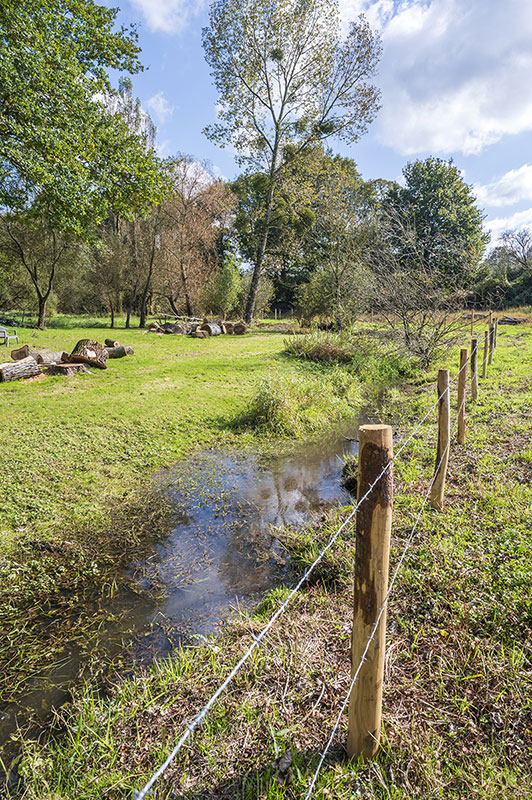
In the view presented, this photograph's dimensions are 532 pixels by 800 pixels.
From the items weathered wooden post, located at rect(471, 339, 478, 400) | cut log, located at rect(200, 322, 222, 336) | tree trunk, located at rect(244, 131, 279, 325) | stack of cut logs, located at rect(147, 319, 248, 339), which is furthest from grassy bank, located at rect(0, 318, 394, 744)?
tree trunk, located at rect(244, 131, 279, 325)

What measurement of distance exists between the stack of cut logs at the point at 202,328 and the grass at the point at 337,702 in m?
17.8

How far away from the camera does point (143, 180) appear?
1095cm

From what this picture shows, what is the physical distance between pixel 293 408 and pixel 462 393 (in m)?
3.51

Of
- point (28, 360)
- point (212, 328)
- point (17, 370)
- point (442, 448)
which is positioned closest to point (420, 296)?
point (442, 448)

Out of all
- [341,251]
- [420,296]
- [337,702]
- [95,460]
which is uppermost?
[341,251]

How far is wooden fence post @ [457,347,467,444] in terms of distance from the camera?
5.93m

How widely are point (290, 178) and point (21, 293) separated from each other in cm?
1870

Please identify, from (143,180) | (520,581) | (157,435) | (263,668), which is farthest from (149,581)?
(143,180)

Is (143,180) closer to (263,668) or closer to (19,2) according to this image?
(19,2)

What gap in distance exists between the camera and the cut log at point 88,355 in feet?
38.2

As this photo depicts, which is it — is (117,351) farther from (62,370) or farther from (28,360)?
(28,360)

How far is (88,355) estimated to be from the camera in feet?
38.6

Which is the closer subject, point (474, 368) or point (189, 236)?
point (474, 368)

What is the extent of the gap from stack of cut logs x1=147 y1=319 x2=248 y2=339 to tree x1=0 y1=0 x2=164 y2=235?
9.12 metres
